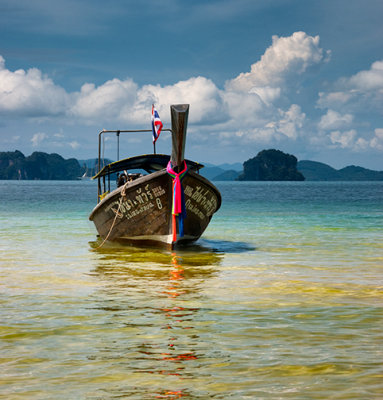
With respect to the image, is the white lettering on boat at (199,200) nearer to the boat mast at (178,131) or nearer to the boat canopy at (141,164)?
the boat mast at (178,131)

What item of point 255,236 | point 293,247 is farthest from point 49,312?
point 255,236

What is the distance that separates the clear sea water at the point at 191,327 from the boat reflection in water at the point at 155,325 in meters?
0.02

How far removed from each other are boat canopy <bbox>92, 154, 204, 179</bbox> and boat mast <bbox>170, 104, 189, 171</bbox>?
2.25 metres

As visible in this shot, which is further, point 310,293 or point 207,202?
point 207,202

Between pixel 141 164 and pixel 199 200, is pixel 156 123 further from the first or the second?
pixel 141 164

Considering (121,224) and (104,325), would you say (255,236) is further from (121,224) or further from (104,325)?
(104,325)

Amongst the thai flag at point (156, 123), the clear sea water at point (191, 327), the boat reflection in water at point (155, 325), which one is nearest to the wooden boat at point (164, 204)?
the thai flag at point (156, 123)

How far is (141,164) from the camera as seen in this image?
16359mm

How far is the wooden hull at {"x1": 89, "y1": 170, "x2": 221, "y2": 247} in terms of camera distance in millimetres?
13258

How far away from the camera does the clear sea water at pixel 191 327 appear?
4.53 m

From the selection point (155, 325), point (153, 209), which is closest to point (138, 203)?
point (153, 209)

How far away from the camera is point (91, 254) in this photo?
14.0m

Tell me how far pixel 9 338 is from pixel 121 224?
8.69 metres

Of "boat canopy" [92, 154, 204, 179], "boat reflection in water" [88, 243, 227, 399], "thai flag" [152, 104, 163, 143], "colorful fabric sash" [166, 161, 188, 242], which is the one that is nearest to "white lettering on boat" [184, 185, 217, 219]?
"colorful fabric sash" [166, 161, 188, 242]
